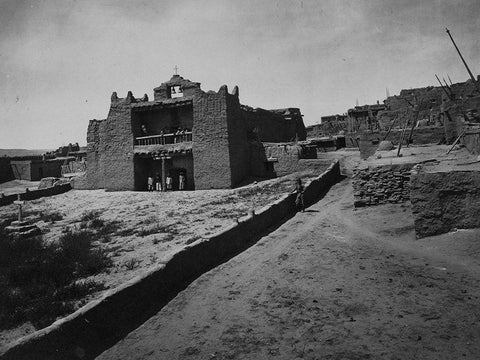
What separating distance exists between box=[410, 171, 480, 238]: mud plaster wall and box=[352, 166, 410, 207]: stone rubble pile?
3.55 meters

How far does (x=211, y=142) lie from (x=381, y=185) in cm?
1353

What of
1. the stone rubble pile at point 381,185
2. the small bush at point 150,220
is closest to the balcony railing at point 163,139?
the small bush at point 150,220

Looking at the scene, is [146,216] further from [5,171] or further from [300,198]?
[5,171]

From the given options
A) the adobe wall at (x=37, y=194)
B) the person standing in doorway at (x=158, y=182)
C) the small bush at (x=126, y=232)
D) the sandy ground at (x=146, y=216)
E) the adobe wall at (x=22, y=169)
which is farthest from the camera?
the adobe wall at (x=22, y=169)

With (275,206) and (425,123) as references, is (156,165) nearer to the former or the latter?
(275,206)

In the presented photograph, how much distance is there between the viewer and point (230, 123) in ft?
77.3

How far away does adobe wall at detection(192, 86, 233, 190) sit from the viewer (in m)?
23.1

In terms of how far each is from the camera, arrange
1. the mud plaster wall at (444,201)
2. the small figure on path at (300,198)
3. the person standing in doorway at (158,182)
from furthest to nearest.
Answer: the person standing in doorway at (158,182) → the small figure on path at (300,198) → the mud plaster wall at (444,201)

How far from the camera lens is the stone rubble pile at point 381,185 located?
483 inches

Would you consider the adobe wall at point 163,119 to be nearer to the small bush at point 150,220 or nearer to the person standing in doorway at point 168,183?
the person standing in doorway at point 168,183

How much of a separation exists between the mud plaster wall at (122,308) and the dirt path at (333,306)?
314 millimetres

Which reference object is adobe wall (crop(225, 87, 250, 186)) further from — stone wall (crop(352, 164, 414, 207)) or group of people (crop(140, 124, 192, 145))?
stone wall (crop(352, 164, 414, 207))

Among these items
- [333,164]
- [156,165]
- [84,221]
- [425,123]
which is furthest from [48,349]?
[425,123]

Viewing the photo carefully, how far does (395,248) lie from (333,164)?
44.5ft
